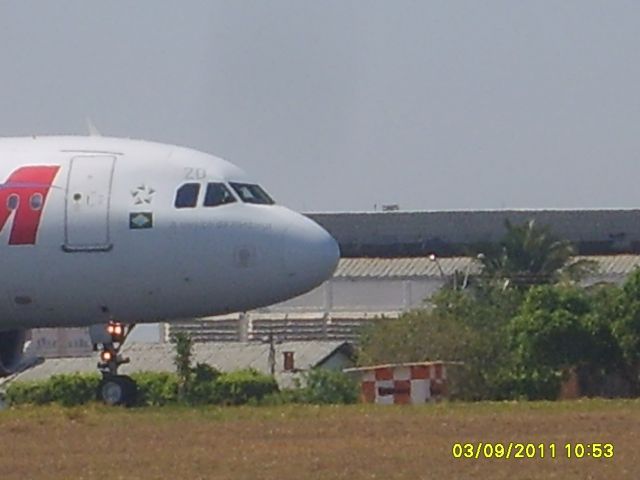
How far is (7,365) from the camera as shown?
32.7 meters

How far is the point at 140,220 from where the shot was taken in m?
29.7

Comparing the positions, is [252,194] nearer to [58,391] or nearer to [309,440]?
[58,391]

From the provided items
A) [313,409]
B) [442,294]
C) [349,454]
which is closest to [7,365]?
[313,409]

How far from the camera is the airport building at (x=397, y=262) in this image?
76.1m

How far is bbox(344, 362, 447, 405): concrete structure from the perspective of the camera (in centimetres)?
3138

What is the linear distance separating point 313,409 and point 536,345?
8.95 meters

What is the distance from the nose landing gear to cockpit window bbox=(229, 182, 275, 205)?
253 centimetres

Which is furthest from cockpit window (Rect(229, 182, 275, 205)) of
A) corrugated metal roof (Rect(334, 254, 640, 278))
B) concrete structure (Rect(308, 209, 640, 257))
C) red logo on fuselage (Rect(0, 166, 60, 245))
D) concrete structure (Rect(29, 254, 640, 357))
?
concrete structure (Rect(308, 209, 640, 257))

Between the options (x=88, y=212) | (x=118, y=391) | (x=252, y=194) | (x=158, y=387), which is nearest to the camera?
(x=118, y=391)

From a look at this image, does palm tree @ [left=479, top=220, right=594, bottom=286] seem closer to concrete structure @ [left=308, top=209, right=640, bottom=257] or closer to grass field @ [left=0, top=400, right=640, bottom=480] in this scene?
concrete structure @ [left=308, top=209, right=640, bottom=257]
